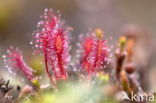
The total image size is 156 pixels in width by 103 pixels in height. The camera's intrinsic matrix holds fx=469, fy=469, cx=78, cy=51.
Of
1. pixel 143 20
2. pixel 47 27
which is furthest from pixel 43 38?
pixel 143 20

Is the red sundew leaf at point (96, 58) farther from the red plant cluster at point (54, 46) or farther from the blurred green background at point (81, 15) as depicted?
the blurred green background at point (81, 15)

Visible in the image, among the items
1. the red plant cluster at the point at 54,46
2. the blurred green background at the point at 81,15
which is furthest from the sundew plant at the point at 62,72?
the blurred green background at the point at 81,15

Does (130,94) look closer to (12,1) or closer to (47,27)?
(47,27)

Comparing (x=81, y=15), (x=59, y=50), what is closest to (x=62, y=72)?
(x=59, y=50)

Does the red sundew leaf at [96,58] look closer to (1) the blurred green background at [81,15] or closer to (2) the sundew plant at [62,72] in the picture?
(2) the sundew plant at [62,72]

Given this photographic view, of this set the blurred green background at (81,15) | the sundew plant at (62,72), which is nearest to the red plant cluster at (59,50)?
the sundew plant at (62,72)

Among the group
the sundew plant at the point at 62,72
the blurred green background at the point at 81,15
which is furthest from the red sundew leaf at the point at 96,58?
the blurred green background at the point at 81,15

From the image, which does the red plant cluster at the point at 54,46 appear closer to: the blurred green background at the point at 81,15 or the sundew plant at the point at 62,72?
the sundew plant at the point at 62,72

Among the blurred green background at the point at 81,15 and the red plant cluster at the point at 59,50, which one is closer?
the red plant cluster at the point at 59,50

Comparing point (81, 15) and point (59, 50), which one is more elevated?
point (81, 15)

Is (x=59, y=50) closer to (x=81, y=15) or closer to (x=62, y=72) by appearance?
(x=62, y=72)
